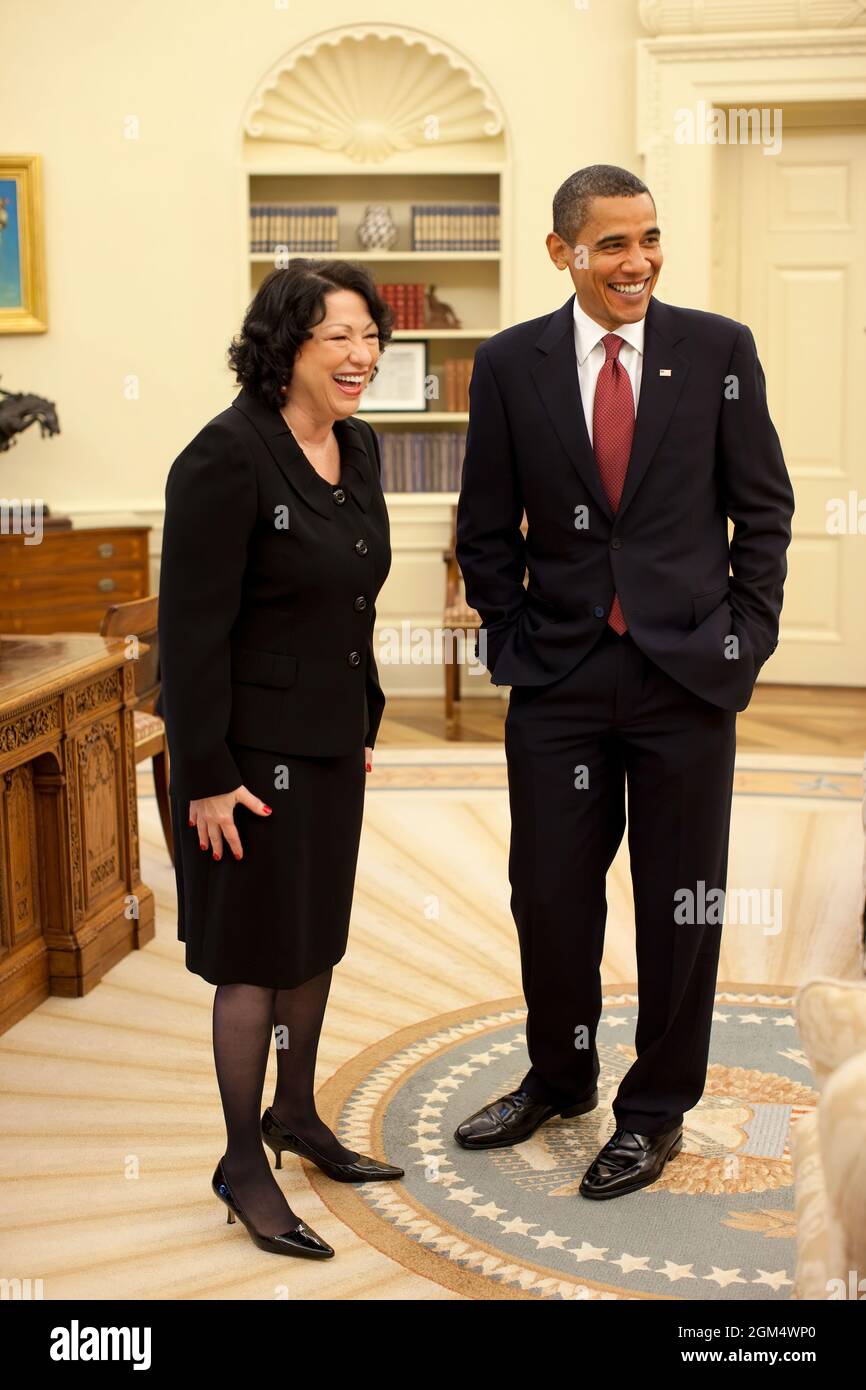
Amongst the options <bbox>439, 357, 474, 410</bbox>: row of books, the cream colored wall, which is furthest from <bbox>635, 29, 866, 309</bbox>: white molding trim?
<bbox>439, 357, 474, 410</bbox>: row of books

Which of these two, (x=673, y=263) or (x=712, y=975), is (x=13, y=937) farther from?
(x=673, y=263)

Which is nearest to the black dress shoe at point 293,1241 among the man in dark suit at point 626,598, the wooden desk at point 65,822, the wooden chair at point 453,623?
the man in dark suit at point 626,598

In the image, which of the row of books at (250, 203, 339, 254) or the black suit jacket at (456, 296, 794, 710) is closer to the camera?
the black suit jacket at (456, 296, 794, 710)

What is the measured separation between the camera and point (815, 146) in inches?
272

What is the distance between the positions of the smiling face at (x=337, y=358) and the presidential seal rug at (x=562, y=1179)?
1334 millimetres

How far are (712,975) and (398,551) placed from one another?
4.67 meters

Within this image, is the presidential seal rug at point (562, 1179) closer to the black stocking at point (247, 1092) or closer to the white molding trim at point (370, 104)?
the black stocking at point (247, 1092)

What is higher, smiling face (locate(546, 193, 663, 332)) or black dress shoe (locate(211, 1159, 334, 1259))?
smiling face (locate(546, 193, 663, 332))

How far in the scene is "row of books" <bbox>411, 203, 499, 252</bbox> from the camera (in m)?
6.98

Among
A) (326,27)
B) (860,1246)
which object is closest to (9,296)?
(326,27)

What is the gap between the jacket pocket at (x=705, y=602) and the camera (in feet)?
8.16

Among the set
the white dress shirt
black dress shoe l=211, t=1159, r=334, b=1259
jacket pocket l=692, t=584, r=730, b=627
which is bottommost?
black dress shoe l=211, t=1159, r=334, b=1259

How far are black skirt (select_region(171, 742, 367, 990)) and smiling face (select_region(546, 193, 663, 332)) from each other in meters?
0.85

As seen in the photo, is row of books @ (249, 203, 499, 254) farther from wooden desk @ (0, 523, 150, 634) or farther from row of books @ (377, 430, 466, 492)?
wooden desk @ (0, 523, 150, 634)
